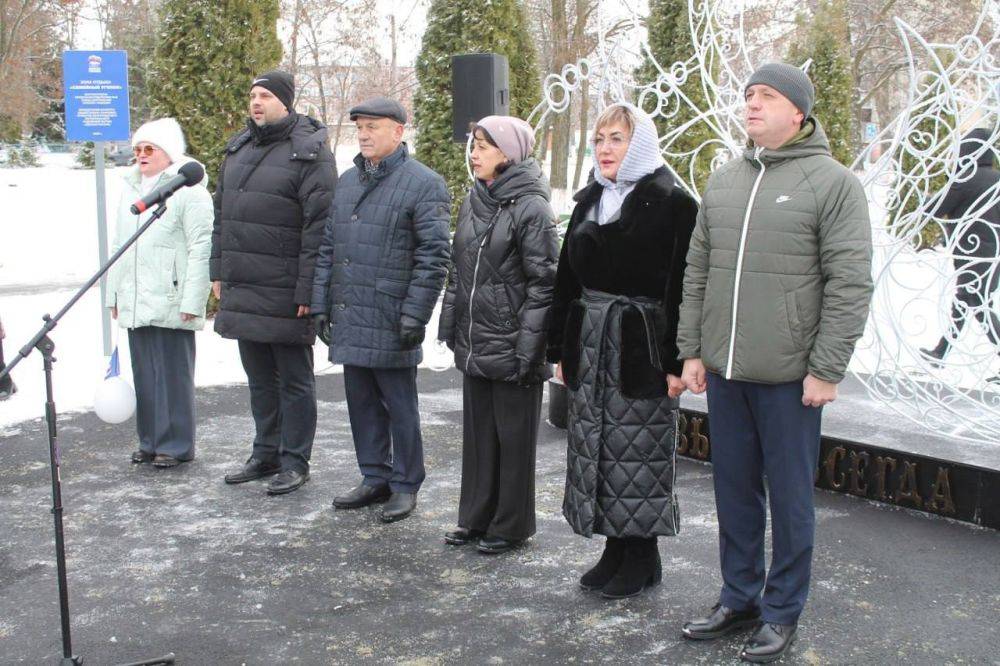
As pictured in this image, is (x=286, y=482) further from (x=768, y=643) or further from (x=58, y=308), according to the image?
(x=58, y=308)

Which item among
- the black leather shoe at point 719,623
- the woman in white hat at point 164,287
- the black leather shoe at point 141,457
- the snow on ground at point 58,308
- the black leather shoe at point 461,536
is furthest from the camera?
the snow on ground at point 58,308

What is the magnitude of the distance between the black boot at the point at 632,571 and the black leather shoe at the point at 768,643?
0.58 meters

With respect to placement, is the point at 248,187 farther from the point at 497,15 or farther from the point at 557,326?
the point at 497,15

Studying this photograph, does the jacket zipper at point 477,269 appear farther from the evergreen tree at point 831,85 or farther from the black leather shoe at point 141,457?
the evergreen tree at point 831,85

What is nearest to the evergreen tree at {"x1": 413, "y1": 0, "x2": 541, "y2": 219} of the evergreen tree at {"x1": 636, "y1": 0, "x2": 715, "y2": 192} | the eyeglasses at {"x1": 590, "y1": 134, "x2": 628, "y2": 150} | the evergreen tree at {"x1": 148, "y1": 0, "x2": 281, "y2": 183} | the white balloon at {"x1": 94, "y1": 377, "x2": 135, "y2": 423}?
the evergreen tree at {"x1": 148, "y1": 0, "x2": 281, "y2": 183}

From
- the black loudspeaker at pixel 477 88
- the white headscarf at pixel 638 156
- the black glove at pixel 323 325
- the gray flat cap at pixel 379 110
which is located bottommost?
the black glove at pixel 323 325

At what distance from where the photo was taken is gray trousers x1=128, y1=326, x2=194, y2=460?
18.1 feet

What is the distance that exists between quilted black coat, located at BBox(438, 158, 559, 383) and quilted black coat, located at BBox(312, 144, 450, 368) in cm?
31

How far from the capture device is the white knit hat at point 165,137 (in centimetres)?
517

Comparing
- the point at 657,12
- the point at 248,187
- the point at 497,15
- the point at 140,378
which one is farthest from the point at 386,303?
the point at 657,12

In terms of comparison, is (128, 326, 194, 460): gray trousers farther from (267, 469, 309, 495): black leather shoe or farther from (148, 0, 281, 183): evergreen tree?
(148, 0, 281, 183): evergreen tree

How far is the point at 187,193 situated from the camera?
5.38 metres

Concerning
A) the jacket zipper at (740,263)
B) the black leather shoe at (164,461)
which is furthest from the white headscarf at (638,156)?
the black leather shoe at (164,461)

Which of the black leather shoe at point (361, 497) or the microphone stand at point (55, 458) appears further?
the black leather shoe at point (361, 497)
